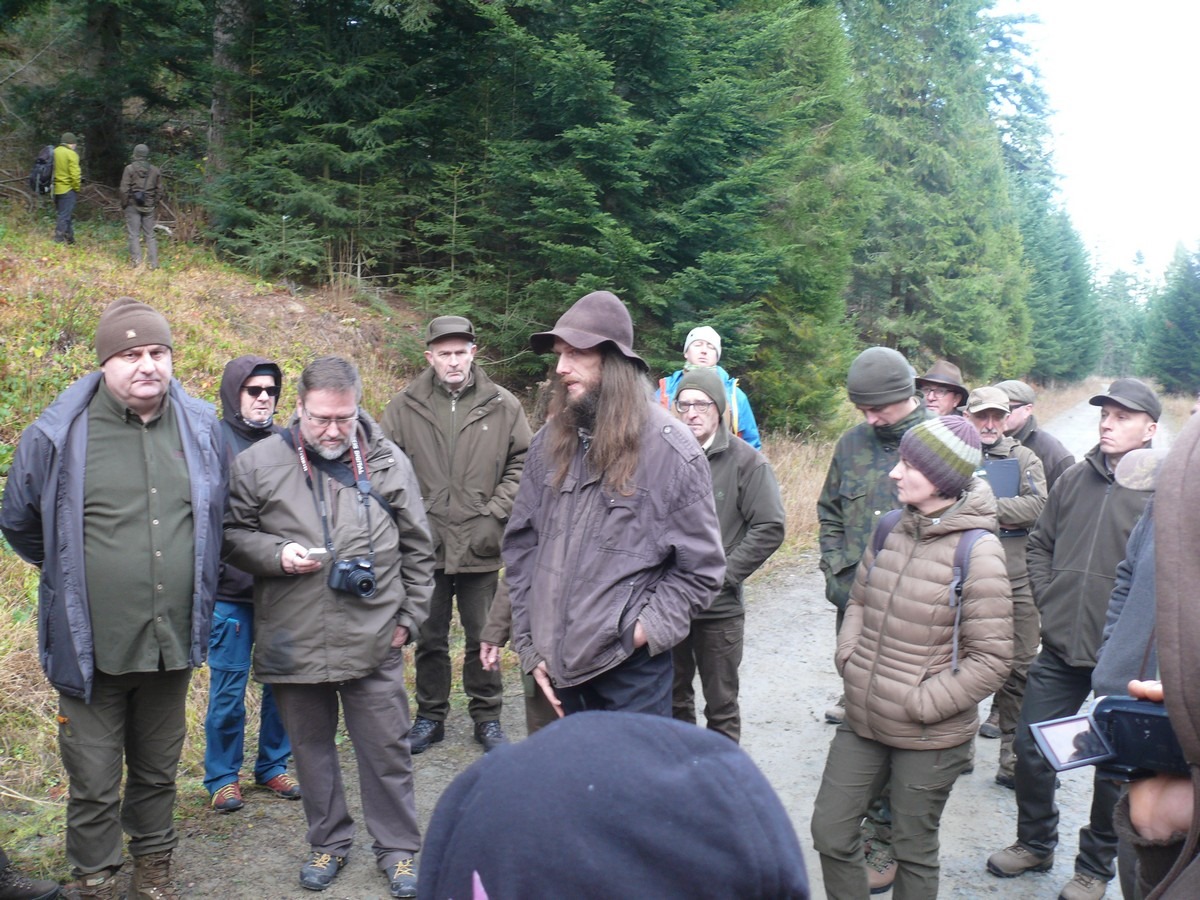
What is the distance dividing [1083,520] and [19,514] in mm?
4885

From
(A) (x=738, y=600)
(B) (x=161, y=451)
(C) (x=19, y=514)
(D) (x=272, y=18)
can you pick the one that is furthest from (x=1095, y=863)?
(D) (x=272, y=18)

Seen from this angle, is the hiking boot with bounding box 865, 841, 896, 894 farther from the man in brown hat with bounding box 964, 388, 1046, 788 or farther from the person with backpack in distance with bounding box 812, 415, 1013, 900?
the man in brown hat with bounding box 964, 388, 1046, 788

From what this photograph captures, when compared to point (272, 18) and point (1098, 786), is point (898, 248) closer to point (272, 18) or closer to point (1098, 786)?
point (272, 18)

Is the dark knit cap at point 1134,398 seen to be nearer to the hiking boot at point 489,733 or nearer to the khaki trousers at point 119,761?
the hiking boot at point 489,733

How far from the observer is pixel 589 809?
3.24 ft

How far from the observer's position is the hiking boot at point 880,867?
14.3ft

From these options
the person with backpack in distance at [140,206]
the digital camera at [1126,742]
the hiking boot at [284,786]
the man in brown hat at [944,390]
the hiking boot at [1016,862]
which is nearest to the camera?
the digital camera at [1126,742]

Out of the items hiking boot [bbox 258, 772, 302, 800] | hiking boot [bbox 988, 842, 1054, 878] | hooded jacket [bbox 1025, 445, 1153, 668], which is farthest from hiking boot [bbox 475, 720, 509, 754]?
hooded jacket [bbox 1025, 445, 1153, 668]

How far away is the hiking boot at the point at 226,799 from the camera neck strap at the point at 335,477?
5.24ft

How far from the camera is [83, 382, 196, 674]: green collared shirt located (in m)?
3.80

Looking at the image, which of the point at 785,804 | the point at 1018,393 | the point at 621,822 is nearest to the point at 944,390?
the point at 1018,393

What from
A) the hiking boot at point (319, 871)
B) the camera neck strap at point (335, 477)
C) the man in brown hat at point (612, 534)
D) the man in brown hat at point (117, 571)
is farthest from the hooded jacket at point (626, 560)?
the man in brown hat at point (117, 571)

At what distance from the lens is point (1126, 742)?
2.04 metres

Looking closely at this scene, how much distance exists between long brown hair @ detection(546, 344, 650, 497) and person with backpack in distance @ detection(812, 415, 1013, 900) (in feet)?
3.49
